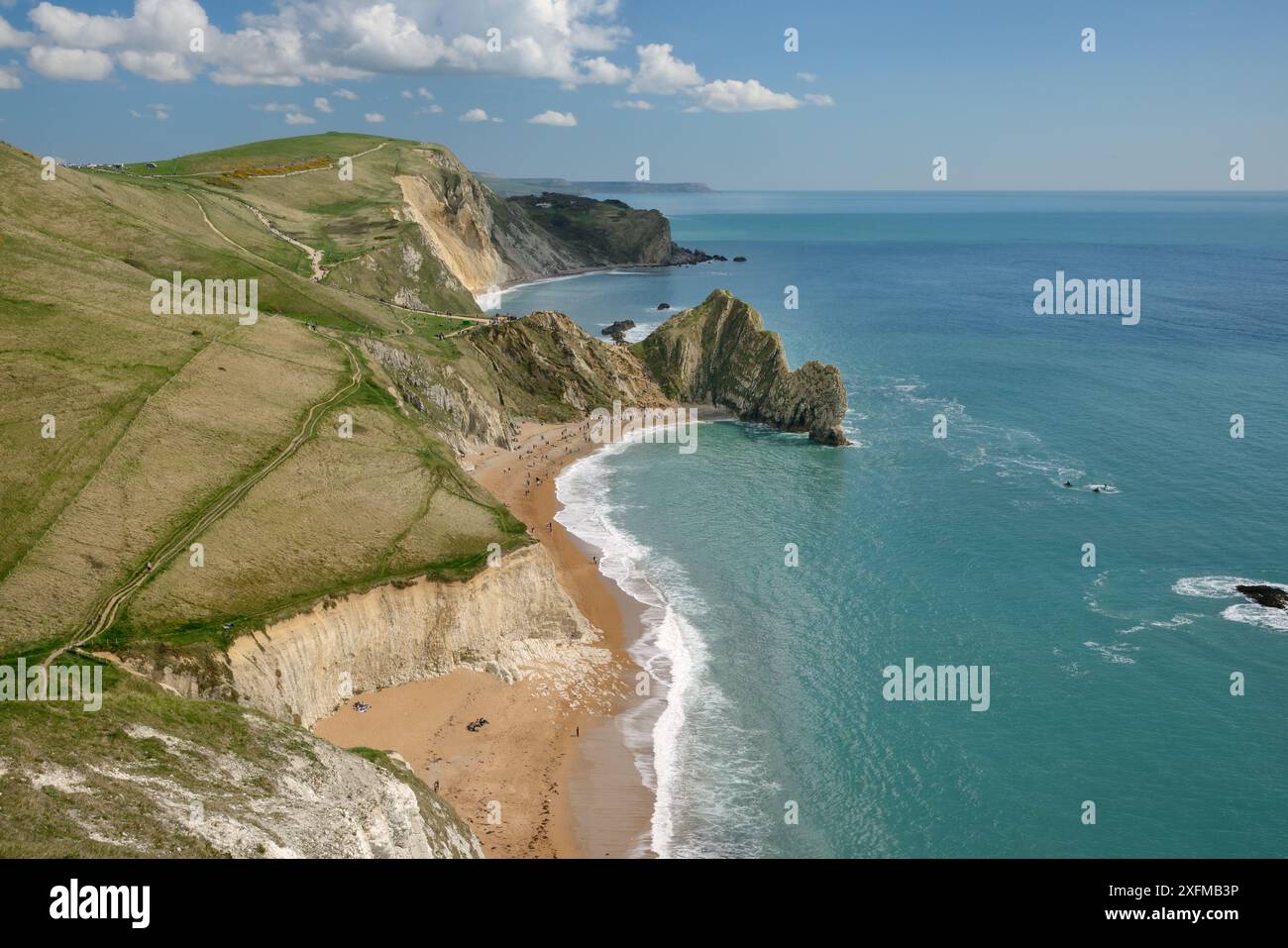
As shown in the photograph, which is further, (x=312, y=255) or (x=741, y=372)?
(x=312, y=255)

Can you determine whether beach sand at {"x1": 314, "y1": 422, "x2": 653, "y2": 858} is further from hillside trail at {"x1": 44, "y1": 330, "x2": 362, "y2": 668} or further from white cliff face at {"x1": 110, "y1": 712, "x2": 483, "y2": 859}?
hillside trail at {"x1": 44, "y1": 330, "x2": 362, "y2": 668}

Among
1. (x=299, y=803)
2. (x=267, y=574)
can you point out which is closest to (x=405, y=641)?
(x=267, y=574)

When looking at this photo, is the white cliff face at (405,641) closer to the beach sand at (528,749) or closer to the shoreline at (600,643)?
the beach sand at (528,749)

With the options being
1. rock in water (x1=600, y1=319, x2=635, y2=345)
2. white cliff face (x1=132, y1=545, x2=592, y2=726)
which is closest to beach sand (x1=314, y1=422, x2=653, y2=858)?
white cliff face (x1=132, y1=545, x2=592, y2=726)

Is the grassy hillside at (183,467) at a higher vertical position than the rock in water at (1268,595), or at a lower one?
higher

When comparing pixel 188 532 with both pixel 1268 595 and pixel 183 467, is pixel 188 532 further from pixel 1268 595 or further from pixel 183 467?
pixel 1268 595

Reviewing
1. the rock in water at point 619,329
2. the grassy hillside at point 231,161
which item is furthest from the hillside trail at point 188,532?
the grassy hillside at point 231,161

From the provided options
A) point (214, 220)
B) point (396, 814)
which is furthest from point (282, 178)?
point (396, 814)
